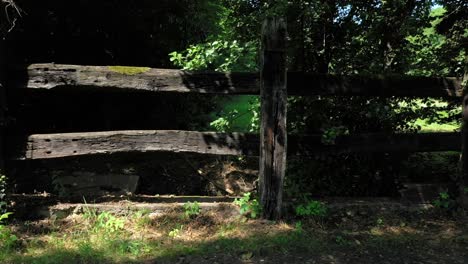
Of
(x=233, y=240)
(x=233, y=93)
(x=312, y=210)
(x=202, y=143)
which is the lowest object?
(x=233, y=240)

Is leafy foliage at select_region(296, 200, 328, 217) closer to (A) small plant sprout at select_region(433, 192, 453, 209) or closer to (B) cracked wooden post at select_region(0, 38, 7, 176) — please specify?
(A) small plant sprout at select_region(433, 192, 453, 209)

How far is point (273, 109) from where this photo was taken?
14.7 feet

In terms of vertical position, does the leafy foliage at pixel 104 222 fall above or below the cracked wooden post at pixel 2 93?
below

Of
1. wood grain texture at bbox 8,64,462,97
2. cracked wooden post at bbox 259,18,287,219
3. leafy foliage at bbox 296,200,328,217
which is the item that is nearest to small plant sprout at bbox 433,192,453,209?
wood grain texture at bbox 8,64,462,97

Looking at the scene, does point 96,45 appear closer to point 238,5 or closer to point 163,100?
point 163,100

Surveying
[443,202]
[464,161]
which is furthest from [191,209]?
[464,161]

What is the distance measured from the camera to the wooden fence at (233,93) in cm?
446

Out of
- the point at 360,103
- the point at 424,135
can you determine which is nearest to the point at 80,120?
the point at 360,103

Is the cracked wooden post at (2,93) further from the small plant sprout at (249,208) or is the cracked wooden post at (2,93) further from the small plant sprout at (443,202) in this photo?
the small plant sprout at (443,202)

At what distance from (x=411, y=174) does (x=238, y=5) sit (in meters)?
3.53

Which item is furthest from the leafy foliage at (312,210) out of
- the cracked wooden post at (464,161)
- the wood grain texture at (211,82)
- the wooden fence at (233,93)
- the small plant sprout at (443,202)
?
the cracked wooden post at (464,161)

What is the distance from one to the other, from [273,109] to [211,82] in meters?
0.78

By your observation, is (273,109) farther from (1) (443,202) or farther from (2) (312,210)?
(1) (443,202)

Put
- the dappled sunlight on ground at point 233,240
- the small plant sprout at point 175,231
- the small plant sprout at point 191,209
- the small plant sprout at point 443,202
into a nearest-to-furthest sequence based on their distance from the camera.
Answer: the dappled sunlight on ground at point 233,240, the small plant sprout at point 175,231, the small plant sprout at point 191,209, the small plant sprout at point 443,202
